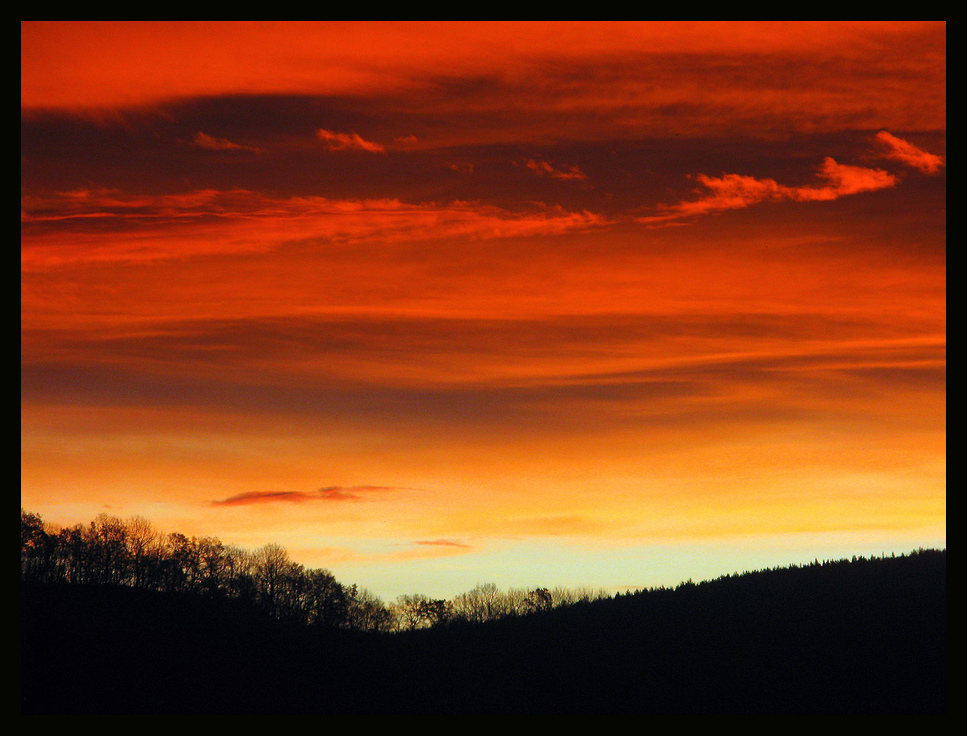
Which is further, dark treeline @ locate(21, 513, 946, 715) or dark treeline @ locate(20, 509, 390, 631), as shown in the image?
dark treeline @ locate(20, 509, 390, 631)

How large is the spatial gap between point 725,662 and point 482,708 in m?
19.0

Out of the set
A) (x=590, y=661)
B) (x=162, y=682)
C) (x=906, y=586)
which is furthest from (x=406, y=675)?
(x=906, y=586)

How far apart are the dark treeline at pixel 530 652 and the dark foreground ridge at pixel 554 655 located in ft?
0.63

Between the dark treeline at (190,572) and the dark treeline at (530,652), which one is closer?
the dark treeline at (530,652)

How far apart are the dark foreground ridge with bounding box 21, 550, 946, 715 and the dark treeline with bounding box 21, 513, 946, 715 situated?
0.63 ft

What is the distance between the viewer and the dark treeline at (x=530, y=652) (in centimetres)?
5734

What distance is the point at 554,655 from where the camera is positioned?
68625 millimetres

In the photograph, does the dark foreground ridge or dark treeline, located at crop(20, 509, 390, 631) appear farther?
dark treeline, located at crop(20, 509, 390, 631)

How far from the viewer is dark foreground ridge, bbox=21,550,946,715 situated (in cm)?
5716

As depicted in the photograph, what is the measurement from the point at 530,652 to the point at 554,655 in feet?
8.42

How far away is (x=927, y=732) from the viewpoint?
1363 inches

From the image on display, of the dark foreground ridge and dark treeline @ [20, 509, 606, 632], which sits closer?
the dark foreground ridge

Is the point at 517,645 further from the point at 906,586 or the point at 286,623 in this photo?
the point at 286,623

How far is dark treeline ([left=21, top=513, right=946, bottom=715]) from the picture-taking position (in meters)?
57.3
